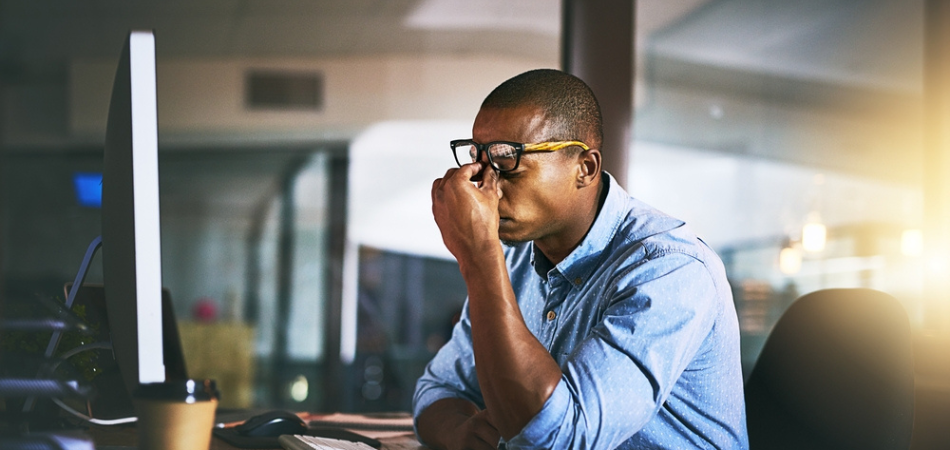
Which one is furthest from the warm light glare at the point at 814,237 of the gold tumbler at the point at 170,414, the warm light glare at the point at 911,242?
the gold tumbler at the point at 170,414

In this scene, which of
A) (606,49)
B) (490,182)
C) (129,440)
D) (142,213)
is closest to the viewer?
(142,213)

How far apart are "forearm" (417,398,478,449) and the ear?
0.45 meters

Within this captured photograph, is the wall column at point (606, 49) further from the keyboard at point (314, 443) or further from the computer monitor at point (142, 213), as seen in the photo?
the computer monitor at point (142, 213)

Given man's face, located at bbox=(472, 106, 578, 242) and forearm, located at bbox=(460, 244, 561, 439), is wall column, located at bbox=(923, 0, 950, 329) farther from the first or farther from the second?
forearm, located at bbox=(460, 244, 561, 439)

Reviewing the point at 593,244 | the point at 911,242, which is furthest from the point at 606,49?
the point at 911,242

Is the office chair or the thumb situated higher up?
the thumb

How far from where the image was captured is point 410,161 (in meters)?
5.01

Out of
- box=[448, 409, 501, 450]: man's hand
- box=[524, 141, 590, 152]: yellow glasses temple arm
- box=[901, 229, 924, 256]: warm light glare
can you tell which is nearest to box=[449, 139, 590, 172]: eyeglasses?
box=[524, 141, 590, 152]: yellow glasses temple arm

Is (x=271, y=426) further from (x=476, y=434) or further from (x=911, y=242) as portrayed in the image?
(x=911, y=242)

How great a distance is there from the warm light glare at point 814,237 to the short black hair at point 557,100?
3109 mm

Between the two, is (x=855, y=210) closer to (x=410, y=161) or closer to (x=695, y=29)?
(x=695, y=29)

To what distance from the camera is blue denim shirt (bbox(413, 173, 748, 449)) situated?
1.05m

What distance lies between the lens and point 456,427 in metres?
1.32

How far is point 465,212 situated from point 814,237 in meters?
3.41
